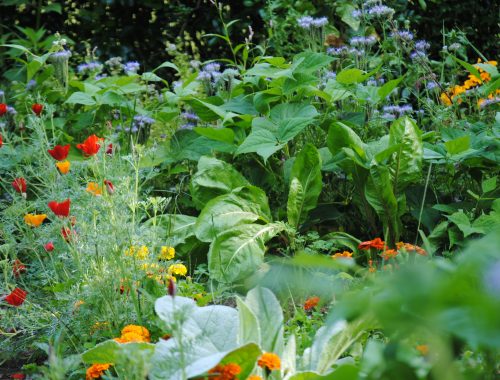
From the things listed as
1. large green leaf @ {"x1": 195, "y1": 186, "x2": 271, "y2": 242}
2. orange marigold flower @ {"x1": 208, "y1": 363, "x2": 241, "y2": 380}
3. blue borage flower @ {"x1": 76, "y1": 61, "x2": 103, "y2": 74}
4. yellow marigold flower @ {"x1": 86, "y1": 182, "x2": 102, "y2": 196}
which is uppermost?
orange marigold flower @ {"x1": 208, "y1": 363, "x2": 241, "y2": 380}

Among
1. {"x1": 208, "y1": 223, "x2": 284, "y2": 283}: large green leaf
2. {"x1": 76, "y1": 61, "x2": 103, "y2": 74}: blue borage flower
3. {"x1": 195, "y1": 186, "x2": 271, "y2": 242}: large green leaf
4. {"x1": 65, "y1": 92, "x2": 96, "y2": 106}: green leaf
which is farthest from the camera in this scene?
{"x1": 76, "y1": 61, "x2": 103, "y2": 74}: blue borage flower

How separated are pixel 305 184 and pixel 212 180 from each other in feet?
1.47

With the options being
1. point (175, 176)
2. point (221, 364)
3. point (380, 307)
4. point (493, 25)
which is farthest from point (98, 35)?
point (380, 307)

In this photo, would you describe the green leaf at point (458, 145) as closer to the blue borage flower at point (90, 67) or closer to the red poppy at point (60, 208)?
the red poppy at point (60, 208)

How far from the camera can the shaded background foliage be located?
685 cm

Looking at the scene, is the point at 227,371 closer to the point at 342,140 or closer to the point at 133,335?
the point at 133,335

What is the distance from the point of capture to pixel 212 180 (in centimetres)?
342

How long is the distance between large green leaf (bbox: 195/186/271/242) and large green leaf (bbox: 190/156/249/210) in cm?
13

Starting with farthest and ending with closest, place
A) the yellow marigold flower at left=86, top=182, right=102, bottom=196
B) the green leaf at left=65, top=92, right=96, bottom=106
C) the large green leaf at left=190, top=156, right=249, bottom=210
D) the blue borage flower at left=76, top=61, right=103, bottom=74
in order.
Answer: the blue borage flower at left=76, top=61, right=103, bottom=74 < the green leaf at left=65, top=92, right=96, bottom=106 < the large green leaf at left=190, top=156, right=249, bottom=210 < the yellow marigold flower at left=86, top=182, right=102, bottom=196

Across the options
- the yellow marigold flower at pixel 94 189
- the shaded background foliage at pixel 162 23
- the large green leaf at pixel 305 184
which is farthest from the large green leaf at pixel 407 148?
the shaded background foliage at pixel 162 23

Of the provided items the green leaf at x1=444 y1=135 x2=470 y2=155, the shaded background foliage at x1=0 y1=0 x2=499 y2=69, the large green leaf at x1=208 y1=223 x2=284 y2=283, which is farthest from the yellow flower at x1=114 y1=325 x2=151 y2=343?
the shaded background foliage at x1=0 y1=0 x2=499 y2=69

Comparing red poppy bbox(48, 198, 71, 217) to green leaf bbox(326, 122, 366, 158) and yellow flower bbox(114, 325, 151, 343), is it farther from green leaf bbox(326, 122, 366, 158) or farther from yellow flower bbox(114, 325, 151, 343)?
green leaf bbox(326, 122, 366, 158)

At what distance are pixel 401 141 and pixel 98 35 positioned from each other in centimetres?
458

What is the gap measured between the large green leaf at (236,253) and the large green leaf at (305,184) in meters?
0.20
